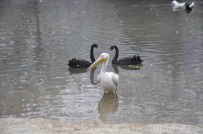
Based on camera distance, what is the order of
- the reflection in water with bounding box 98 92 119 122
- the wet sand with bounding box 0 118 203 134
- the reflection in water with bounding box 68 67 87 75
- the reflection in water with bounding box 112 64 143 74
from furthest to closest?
1. the reflection in water with bounding box 112 64 143 74
2. the reflection in water with bounding box 68 67 87 75
3. the reflection in water with bounding box 98 92 119 122
4. the wet sand with bounding box 0 118 203 134

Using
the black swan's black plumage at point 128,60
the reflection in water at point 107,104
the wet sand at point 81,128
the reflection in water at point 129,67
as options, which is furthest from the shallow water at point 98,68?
the wet sand at point 81,128

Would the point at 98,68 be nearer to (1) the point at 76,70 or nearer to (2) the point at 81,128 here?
(1) the point at 76,70

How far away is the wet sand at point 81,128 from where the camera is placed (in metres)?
7.81

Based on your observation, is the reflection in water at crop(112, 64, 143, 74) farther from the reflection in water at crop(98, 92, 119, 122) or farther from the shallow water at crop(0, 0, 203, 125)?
the reflection in water at crop(98, 92, 119, 122)

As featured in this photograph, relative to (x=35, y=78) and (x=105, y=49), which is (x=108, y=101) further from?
(x=105, y=49)

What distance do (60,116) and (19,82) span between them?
10.4ft

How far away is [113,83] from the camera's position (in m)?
11.0

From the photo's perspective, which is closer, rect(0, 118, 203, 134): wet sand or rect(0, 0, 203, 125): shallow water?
rect(0, 118, 203, 134): wet sand

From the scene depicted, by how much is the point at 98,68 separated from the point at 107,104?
3.67 m

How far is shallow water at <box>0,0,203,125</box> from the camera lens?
993 cm

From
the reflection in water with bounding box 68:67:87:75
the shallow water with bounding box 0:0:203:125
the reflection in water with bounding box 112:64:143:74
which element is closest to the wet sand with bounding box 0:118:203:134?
the shallow water with bounding box 0:0:203:125

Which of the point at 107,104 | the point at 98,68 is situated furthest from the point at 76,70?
the point at 107,104

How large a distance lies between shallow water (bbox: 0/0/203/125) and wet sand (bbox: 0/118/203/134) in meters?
0.88

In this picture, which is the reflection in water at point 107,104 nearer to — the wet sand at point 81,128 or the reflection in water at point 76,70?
the wet sand at point 81,128
